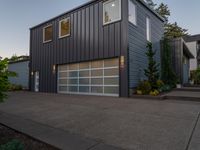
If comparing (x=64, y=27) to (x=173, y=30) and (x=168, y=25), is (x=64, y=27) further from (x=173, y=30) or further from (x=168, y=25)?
(x=173, y=30)

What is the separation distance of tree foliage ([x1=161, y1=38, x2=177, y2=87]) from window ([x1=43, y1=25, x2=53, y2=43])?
359 inches

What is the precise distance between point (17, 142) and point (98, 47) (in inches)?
331

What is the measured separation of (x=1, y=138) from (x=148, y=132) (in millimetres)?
2943

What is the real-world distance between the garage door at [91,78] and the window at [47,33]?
109 inches

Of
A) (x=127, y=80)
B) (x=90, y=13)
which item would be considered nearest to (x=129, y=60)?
(x=127, y=80)

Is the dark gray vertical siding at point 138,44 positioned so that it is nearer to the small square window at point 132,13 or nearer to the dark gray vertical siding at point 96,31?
the small square window at point 132,13

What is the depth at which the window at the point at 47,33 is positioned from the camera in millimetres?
13848

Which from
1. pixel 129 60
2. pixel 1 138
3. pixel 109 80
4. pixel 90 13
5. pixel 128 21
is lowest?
pixel 1 138

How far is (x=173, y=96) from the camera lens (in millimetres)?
8078

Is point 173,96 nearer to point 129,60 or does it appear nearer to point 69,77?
point 129,60

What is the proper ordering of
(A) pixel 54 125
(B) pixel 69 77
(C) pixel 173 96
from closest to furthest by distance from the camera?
(A) pixel 54 125, (C) pixel 173 96, (B) pixel 69 77

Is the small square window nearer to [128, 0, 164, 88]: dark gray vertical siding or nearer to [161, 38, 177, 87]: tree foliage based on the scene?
[128, 0, 164, 88]: dark gray vertical siding

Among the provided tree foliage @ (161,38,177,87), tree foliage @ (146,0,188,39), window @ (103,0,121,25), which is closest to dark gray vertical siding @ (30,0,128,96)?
window @ (103,0,121,25)

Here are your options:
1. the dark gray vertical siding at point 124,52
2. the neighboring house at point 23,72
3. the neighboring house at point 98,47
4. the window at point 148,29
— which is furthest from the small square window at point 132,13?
the neighboring house at point 23,72
